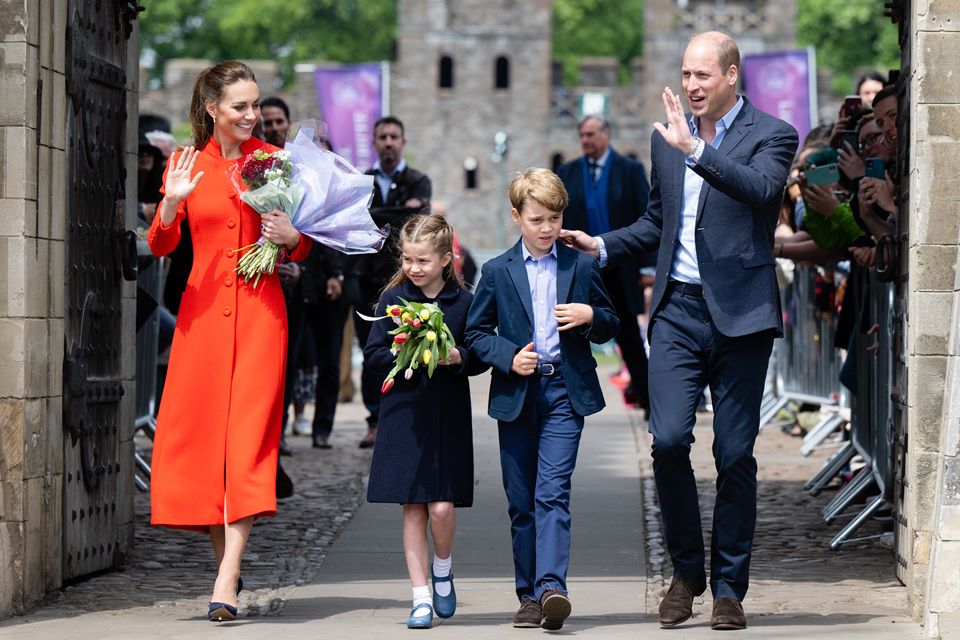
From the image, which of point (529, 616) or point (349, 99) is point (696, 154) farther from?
point (349, 99)

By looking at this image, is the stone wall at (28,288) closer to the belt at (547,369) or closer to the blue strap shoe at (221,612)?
the blue strap shoe at (221,612)

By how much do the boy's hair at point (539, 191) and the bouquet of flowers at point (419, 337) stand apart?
498mm

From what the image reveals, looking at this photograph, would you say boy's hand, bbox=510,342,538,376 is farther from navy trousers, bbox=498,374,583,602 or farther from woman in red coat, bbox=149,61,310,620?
woman in red coat, bbox=149,61,310,620

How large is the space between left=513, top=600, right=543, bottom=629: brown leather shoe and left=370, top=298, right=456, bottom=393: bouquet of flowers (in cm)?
89

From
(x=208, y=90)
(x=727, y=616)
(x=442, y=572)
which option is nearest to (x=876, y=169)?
(x=727, y=616)

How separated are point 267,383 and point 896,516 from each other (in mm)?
2624

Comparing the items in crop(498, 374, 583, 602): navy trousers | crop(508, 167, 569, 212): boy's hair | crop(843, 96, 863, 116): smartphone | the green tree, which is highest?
the green tree

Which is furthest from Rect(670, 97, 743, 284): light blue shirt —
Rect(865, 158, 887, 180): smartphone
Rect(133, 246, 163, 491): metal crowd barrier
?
Rect(133, 246, 163, 491): metal crowd barrier

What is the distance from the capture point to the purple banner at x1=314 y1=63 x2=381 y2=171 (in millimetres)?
49719

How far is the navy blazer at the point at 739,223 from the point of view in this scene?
6957 mm

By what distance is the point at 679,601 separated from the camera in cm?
705

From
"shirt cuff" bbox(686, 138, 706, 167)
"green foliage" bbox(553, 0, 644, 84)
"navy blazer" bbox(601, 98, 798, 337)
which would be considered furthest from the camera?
"green foliage" bbox(553, 0, 644, 84)

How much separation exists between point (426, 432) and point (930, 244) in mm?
1978

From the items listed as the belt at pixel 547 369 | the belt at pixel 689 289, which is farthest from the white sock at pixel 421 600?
the belt at pixel 689 289
